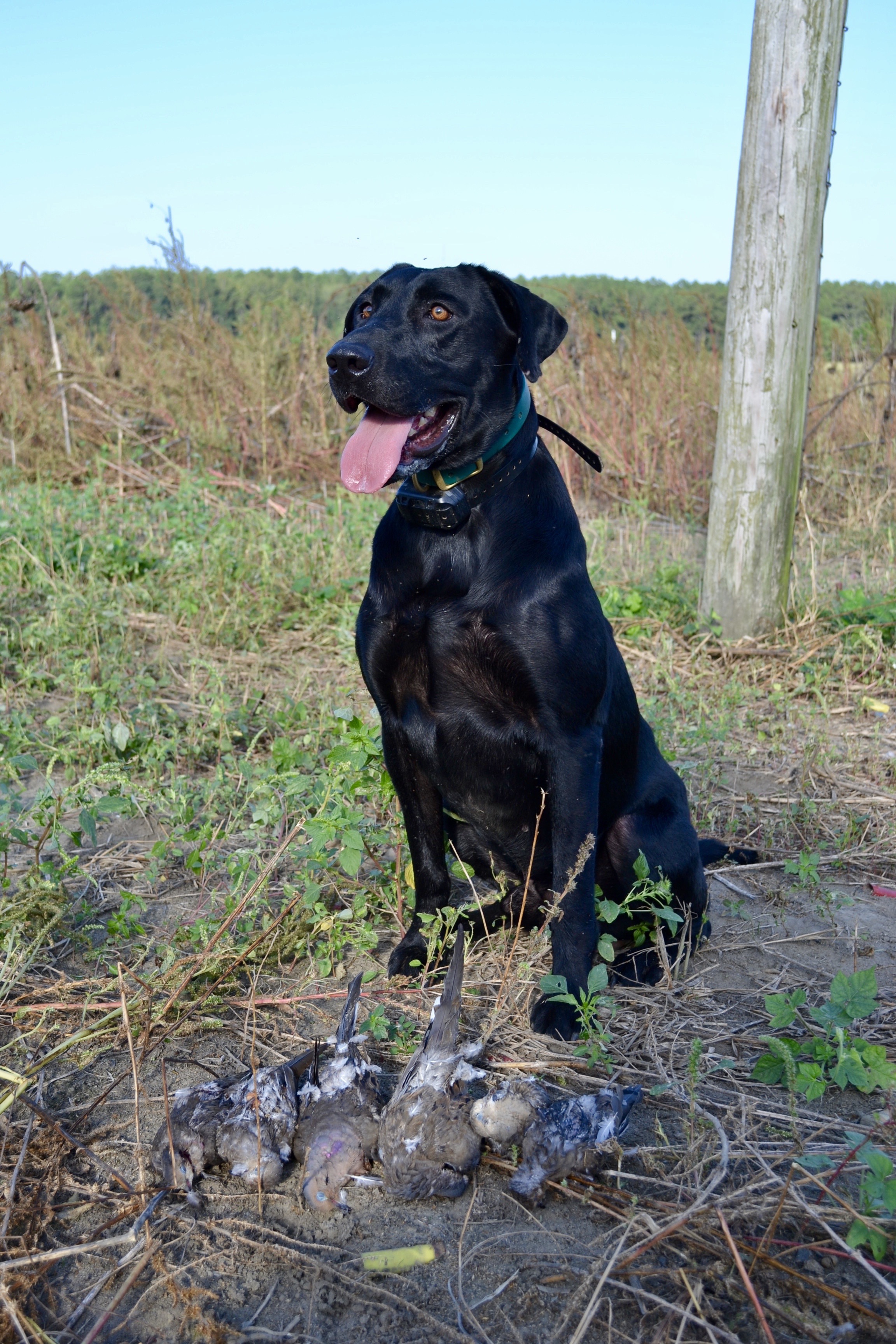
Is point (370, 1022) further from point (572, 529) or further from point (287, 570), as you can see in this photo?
point (287, 570)

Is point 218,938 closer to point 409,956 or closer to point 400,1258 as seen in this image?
point 409,956

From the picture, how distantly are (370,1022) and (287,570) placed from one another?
3.65 metres

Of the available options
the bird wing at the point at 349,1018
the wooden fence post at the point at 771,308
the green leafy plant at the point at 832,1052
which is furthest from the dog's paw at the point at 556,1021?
the wooden fence post at the point at 771,308

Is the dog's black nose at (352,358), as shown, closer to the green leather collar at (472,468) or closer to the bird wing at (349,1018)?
the green leather collar at (472,468)

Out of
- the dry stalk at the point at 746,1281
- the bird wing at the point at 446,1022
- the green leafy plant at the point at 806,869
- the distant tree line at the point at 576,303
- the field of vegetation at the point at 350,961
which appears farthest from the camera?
the distant tree line at the point at 576,303

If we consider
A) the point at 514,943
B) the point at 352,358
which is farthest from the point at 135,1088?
the point at 352,358

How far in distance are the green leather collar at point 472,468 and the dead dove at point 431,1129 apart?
46.9 inches

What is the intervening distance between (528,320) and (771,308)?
2453 mm

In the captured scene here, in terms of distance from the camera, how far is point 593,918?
2.20m

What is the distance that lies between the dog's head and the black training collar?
0.05m

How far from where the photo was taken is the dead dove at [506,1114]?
1.65 metres

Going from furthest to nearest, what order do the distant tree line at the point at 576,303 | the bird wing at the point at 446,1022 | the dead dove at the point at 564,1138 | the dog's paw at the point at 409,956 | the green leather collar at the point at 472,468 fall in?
the distant tree line at the point at 576,303, the dog's paw at the point at 409,956, the green leather collar at the point at 472,468, the bird wing at the point at 446,1022, the dead dove at the point at 564,1138

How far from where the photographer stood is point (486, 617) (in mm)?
2143

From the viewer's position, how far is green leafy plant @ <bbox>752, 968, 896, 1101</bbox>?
1810mm
